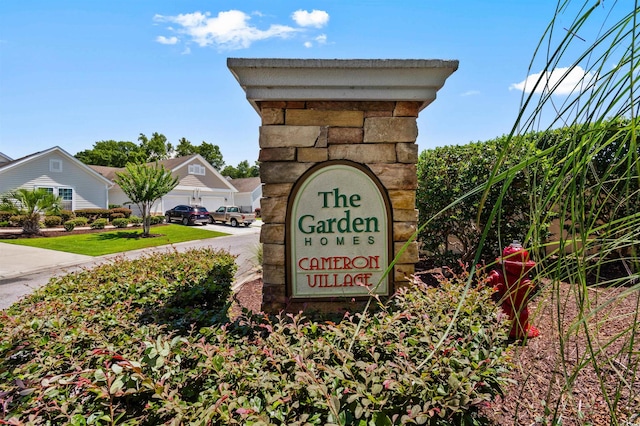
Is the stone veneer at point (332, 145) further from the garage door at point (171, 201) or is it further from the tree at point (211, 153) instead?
the tree at point (211, 153)

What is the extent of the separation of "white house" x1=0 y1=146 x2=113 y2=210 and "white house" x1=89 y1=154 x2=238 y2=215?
278 centimetres

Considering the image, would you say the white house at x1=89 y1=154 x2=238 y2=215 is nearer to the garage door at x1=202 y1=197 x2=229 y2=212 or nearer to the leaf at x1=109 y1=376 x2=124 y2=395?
the garage door at x1=202 y1=197 x2=229 y2=212

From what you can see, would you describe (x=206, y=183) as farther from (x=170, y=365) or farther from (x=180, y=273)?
(x=170, y=365)

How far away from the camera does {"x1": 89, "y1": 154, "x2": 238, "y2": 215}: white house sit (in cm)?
2927

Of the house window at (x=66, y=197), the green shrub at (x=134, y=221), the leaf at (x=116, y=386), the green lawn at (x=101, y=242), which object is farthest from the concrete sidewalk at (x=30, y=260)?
the house window at (x=66, y=197)

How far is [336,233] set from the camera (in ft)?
10.4

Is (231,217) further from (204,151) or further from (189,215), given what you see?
(204,151)

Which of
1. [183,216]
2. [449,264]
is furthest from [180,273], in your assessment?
[183,216]

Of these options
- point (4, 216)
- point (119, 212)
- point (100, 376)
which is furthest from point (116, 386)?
point (119, 212)

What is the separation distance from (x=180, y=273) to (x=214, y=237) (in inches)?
570

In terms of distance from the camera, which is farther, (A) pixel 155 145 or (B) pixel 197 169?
(A) pixel 155 145

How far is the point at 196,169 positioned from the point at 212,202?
333 centimetres

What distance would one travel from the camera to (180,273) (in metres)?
3.81

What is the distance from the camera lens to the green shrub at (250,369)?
147 centimetres
